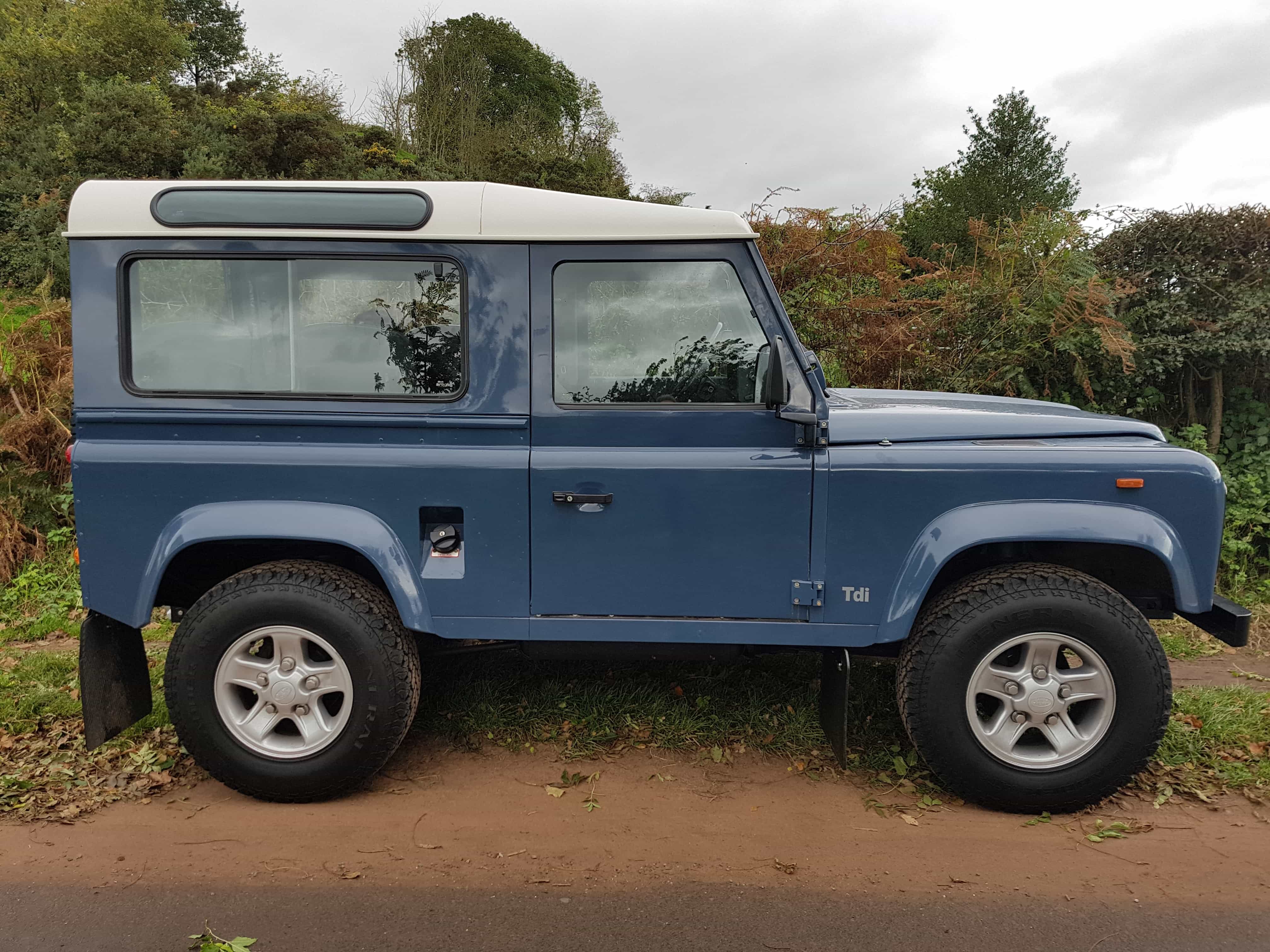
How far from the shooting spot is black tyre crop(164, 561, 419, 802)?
127 inches

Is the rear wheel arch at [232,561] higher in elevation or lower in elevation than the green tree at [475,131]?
lower

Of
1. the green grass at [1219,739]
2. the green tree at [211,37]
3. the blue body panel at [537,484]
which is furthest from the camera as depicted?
the green tree at [211,37]

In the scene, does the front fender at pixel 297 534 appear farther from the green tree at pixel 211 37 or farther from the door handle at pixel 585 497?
the green tree at pixel 211 37

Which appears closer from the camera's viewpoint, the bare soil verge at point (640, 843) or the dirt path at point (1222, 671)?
the bare soil verge at point (640, 843)

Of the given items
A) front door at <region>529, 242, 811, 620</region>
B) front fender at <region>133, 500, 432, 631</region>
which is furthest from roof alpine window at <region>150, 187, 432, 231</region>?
front fender at <region>133, 500, 432, 631</region>

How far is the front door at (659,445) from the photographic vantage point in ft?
10.5

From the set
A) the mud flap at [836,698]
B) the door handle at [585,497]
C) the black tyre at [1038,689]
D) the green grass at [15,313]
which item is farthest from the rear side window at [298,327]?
the green grass at [15,313]

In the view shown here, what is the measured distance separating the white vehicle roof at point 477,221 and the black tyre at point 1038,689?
5.71ft

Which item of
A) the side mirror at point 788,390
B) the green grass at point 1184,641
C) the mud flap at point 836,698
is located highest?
the side mirror at point 788,390

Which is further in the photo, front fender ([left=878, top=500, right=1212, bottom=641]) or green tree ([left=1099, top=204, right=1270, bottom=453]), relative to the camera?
green tree ([left=1099, top=204, right=1270, bottom=453])

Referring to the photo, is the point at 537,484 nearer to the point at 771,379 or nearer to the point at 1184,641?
the point at 771,379

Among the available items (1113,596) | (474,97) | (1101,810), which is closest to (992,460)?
(1113,596)

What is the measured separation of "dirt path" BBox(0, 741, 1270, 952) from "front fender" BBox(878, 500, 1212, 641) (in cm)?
90

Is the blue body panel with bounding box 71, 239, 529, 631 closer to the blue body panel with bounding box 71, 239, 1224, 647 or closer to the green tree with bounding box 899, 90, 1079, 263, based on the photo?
the blue body panel with bounding box 71, 239, 1224, 647
